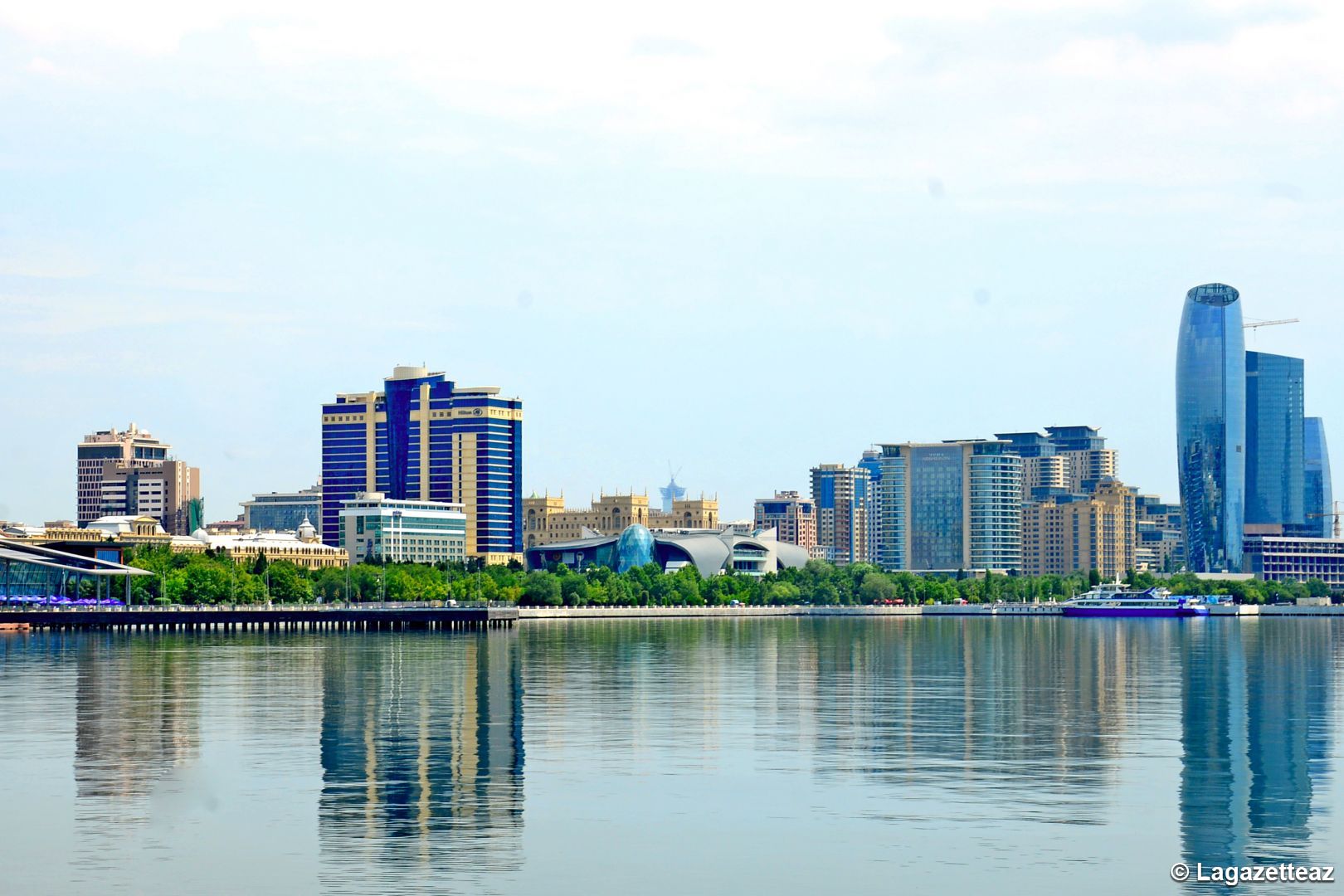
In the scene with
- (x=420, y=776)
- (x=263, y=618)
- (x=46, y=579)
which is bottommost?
(x=263, y=618)

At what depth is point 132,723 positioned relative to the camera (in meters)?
61.1

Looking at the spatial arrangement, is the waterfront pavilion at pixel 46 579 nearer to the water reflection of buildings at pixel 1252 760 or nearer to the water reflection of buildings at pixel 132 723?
the water reflection of buildings at pixel 132 723

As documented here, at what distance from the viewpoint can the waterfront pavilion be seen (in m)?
190

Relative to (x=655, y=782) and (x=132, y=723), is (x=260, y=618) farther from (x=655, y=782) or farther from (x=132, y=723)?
(x=655, y=782)

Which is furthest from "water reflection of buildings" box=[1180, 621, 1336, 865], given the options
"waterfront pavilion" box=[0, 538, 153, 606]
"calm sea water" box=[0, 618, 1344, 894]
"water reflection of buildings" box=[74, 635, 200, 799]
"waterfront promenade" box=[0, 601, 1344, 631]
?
"waterfront pavilion" box=[0, 538, 153, 606]

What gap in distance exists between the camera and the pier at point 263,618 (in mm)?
172875

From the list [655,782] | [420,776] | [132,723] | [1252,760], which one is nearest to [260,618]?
[132,723]

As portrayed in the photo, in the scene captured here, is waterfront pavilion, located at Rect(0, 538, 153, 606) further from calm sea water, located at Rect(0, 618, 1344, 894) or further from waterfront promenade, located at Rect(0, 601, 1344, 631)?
calm sea water, located at Rect(0, 618, 1344, 894)

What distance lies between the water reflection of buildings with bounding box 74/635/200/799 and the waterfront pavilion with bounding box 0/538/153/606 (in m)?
91.4

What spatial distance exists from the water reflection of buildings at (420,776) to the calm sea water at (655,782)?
0.13m

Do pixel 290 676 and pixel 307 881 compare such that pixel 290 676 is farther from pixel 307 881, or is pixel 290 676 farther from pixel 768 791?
pixel 307 881

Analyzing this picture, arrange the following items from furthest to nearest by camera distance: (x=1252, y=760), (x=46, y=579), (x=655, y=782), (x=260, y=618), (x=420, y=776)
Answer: (x=46, y=579), (x=260, y=618), (x=1252, y=760), (x=655, y=782), (x=420, y=776)

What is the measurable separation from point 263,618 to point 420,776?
13955cm

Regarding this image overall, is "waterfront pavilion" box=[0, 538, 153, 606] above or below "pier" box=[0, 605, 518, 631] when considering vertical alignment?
above
